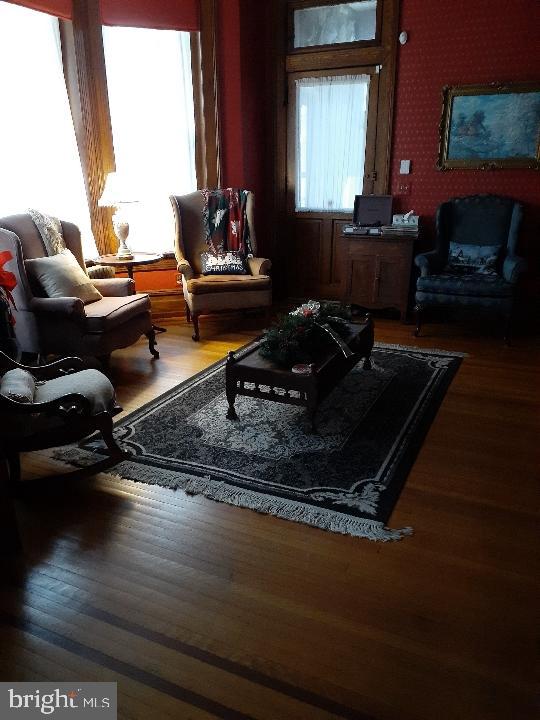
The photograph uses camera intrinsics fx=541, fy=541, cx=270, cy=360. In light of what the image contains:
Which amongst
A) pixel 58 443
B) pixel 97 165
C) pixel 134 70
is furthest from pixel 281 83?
pixel 58 443

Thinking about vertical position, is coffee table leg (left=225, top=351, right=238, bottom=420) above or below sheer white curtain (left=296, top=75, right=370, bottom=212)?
below

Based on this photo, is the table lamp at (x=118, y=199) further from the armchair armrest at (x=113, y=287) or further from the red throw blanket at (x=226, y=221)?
the red throw blanket at (x=226, y=221)

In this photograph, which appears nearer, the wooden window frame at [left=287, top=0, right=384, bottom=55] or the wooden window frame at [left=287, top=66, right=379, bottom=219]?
the wooden window frame at [left=287, top=0, right=384, bottom=55]

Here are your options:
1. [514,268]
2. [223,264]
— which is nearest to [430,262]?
[514,268]

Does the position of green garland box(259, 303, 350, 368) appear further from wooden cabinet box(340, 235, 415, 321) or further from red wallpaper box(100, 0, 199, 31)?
red wallpaper box(100, 0, 199, 31)

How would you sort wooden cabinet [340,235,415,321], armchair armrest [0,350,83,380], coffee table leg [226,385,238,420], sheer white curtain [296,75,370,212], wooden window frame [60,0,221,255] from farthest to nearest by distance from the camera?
sheer white curtain [296,75,370,212] → wooden cabinet [340,235,415,321] → wooden window frame [60,0,221,255] → coffee table leg [226,385,238,420] → armchair armrest [0,350,83,380]

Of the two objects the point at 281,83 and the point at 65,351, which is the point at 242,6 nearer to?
the point at 281,83

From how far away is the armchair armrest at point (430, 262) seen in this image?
4.65 metres

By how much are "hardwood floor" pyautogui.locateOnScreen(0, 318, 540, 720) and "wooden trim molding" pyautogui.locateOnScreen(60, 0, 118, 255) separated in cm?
291

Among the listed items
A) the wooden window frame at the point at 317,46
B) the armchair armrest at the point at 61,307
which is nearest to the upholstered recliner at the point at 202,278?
the armchair armrest at the point at 61,307

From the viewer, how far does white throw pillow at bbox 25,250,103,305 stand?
12.1ft

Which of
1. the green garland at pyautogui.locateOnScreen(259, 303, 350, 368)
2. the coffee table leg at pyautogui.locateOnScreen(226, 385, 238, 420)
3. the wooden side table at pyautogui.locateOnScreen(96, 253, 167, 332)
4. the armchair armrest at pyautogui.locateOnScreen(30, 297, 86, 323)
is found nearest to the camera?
the green garland at pyautogui.locateOnScreen(259, 303, 350, 368)

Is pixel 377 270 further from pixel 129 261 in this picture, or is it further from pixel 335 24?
pixel 335 24

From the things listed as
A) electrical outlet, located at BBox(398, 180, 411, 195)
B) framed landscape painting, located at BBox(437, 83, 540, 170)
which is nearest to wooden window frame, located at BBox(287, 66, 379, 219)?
electrical outlet, located at BBox(398, 180, 411, 195)
